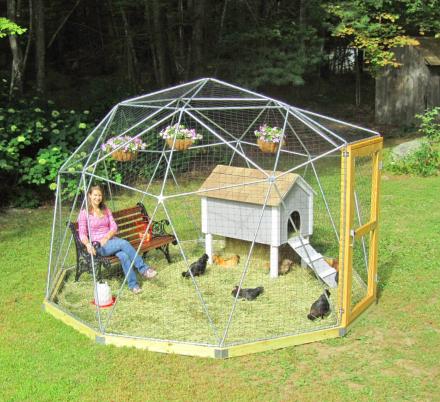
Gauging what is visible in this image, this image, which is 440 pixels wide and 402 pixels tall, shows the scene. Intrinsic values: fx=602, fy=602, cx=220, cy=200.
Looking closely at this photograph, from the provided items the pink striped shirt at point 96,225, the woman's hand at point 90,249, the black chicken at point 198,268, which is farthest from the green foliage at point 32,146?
the woman's hand at point 90,249

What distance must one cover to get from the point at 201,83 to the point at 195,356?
355cm

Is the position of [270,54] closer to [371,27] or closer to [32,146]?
[371,27]

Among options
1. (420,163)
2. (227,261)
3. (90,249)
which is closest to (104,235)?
(90,249)

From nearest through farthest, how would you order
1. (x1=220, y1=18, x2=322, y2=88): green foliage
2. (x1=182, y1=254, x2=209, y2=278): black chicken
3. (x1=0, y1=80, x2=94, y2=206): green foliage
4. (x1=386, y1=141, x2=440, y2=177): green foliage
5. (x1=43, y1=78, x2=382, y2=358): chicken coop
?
1. (x1=43, y1=78, x2=382, y2=358): chicken coop
2. (x1=182, y1=254, x2=209, y2=278): black chicken
3. (x1=0, y1=80, x2=94, y2=206): green foliage
4. (x1=386, y1=141, x2=440, y2=177): green foliage
5. (x1=220, y1=18, x2=322, y2=88): green foliage

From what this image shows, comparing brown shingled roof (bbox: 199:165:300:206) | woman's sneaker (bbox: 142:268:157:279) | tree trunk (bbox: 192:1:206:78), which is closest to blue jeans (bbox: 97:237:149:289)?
woman's sneaker (bbox: 142:268:157:279)

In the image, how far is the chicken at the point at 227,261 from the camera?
8180 mm

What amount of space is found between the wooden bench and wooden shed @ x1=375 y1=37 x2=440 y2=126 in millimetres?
11825

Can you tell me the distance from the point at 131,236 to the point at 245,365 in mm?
3066

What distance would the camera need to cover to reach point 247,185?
7.67 meters

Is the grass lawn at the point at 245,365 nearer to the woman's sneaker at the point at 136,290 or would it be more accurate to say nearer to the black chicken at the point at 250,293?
the woman's sneaker at the point at 136,290

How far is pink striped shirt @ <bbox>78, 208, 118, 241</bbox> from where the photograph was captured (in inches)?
277

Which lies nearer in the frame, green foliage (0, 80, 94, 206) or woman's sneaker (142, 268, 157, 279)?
woman's sneaker (142, 268, 157, 279)

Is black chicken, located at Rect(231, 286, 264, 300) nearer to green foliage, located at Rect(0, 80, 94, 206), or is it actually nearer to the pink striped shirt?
the pink striped shirt

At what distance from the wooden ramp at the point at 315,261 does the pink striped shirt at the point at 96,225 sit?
223 centimetres
